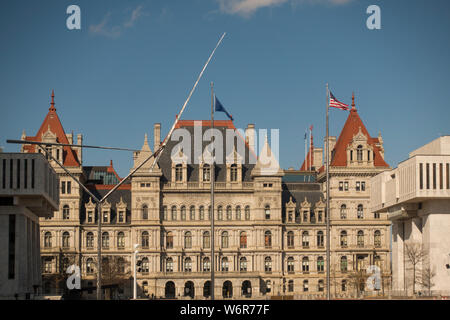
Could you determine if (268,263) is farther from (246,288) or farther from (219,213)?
(219,213)

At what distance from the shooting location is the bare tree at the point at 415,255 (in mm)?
94625

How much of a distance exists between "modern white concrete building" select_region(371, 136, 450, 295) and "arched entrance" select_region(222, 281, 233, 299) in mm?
31154

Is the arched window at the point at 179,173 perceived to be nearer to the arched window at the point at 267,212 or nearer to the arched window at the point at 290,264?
the arched window at the point at 267,212

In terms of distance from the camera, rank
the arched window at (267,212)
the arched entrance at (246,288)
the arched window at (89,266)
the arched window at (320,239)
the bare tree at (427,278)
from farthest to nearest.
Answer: the arched window at (320,239) → the arched window at (267,212) → the arched window at (89,266) → the arched entrance at (246,288) → the bare tree at (427,278)

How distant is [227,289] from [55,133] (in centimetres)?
3264

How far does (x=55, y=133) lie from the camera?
132m

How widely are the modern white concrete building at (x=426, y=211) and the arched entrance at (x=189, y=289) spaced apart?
34382 mm

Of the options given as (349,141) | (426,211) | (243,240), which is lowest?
(243,240)

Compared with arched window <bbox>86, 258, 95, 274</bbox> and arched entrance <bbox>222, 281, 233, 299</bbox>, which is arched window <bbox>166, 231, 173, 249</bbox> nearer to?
arched entrance <bbox>222, 281, 233, 299</bbox>

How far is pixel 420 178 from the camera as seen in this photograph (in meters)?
93.6

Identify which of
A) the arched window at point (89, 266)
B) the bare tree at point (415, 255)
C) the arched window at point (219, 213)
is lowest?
the arched window at point (89, 266)

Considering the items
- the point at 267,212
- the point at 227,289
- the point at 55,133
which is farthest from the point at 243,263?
the point at 55,133

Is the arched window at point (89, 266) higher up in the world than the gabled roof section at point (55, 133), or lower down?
lower down

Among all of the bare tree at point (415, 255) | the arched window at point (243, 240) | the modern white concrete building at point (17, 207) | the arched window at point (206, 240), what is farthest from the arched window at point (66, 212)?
the bare tree at point (415, 255)
